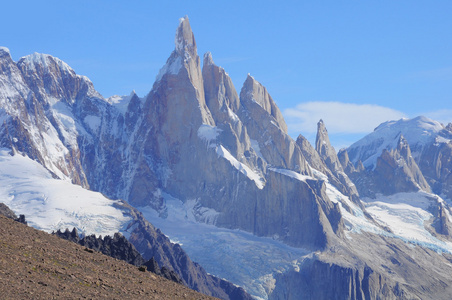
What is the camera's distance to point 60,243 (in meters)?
91.7

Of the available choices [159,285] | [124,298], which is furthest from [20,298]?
[159,285]

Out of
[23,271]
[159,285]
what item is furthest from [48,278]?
[159,285]

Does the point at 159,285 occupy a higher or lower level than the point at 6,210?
lower

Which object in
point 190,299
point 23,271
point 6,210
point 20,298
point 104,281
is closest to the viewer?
point 20,298

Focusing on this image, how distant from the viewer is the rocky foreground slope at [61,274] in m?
71.9

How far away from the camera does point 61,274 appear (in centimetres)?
7750

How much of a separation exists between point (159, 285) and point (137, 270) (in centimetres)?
440

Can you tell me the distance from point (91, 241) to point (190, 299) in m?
47.2

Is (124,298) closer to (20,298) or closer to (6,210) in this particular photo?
(20,298)

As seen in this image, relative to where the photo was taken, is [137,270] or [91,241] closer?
[137,270]

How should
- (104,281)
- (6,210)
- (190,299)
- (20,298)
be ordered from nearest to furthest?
(20,298), (104,281), (190,299), (6,210)

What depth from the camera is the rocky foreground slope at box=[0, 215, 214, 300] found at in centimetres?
7188

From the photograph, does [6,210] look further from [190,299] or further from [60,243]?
[190,299]

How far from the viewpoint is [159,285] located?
87.6m
